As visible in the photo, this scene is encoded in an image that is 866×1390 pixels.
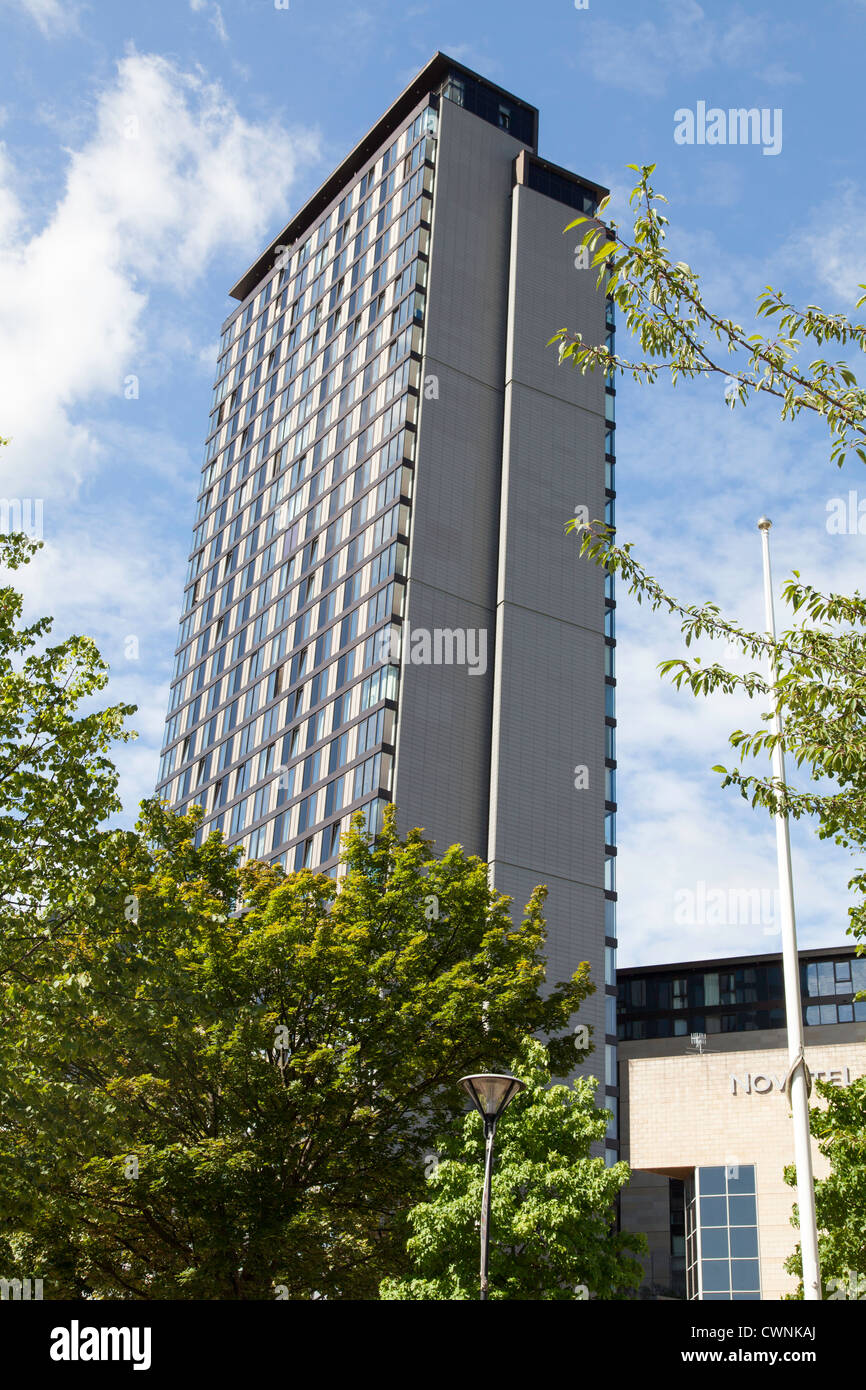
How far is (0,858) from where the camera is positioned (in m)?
19.4

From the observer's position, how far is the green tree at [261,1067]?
21578 mm

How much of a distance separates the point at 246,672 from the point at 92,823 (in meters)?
58.8

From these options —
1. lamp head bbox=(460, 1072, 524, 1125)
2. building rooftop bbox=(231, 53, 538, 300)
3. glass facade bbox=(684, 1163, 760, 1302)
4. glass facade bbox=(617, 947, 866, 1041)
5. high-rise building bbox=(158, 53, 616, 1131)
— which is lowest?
glass facade bbox=(684, 1163, 760, 1302)

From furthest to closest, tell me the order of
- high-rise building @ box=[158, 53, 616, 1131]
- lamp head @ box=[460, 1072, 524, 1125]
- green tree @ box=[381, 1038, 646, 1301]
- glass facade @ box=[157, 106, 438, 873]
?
1. glass facade @ box=[157, 106, 438, 873]
2. high-rise building @ box=[158, 53, 616, 1131]
3. green tree @ box=[381, 1038, 646, 1301]
4. lamp head @ box=[460, 1072, 524, 1125]

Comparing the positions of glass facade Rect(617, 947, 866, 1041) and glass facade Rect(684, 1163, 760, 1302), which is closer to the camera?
glass facade Rect(684, 1163, 760, 1302)

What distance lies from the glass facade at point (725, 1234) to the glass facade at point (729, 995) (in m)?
44.2

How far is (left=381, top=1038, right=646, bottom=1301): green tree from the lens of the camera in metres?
21.8

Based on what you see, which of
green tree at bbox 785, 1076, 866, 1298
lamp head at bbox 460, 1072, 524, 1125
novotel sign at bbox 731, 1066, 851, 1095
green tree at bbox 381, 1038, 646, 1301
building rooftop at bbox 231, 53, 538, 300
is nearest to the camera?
lamp head at bbox 460, 1072, 524, 1125

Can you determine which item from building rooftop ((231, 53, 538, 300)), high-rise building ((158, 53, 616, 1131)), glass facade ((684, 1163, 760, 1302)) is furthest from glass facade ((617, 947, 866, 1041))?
building rooftop ((231, 53, 538, 300))

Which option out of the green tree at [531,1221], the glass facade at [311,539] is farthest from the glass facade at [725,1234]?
the glass facade at [311,539]

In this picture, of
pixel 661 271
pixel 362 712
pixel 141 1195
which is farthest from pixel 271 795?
pixel 661 271

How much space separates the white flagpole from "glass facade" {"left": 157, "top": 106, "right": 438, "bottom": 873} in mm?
41549

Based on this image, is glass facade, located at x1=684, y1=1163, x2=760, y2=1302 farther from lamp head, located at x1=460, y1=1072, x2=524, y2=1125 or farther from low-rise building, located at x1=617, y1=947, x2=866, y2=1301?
lamp head, located at x1=460, y1=1072, x2=524, y2=1125

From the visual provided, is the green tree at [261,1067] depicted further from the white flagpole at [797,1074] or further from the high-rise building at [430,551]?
the high-rise building at [430,551]
